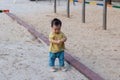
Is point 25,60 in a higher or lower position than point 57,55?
lower

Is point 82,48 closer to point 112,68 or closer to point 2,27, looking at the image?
point 112,68

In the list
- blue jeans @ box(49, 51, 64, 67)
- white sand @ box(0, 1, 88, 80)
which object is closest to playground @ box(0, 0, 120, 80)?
white sand @ box(0, 1, 88, 80)

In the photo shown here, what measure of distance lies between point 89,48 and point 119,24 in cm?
404

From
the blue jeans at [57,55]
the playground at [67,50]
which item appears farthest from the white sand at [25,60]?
the blue jeans at [57,55]

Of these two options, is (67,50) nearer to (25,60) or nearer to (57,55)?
(25,60)

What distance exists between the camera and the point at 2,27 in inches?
403

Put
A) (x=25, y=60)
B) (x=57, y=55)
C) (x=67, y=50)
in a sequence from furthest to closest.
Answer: (x=67, y=50), (x=25, y=60), (x=57, y=55)

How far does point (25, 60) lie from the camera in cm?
601

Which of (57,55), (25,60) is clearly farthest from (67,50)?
(57,55)

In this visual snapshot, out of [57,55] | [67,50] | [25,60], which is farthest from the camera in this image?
[67,50]

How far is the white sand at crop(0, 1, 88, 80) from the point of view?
5137 millimetres

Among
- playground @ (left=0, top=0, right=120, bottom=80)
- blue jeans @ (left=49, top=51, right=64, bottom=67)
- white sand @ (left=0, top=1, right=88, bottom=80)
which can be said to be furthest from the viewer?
blue jeans @ (left=49, top=51, right=64, bottom=67)

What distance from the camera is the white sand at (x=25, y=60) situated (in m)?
5.14

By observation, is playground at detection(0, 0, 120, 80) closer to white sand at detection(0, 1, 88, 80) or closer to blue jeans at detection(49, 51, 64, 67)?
white sand at detection(0, 1, 88, 80)
